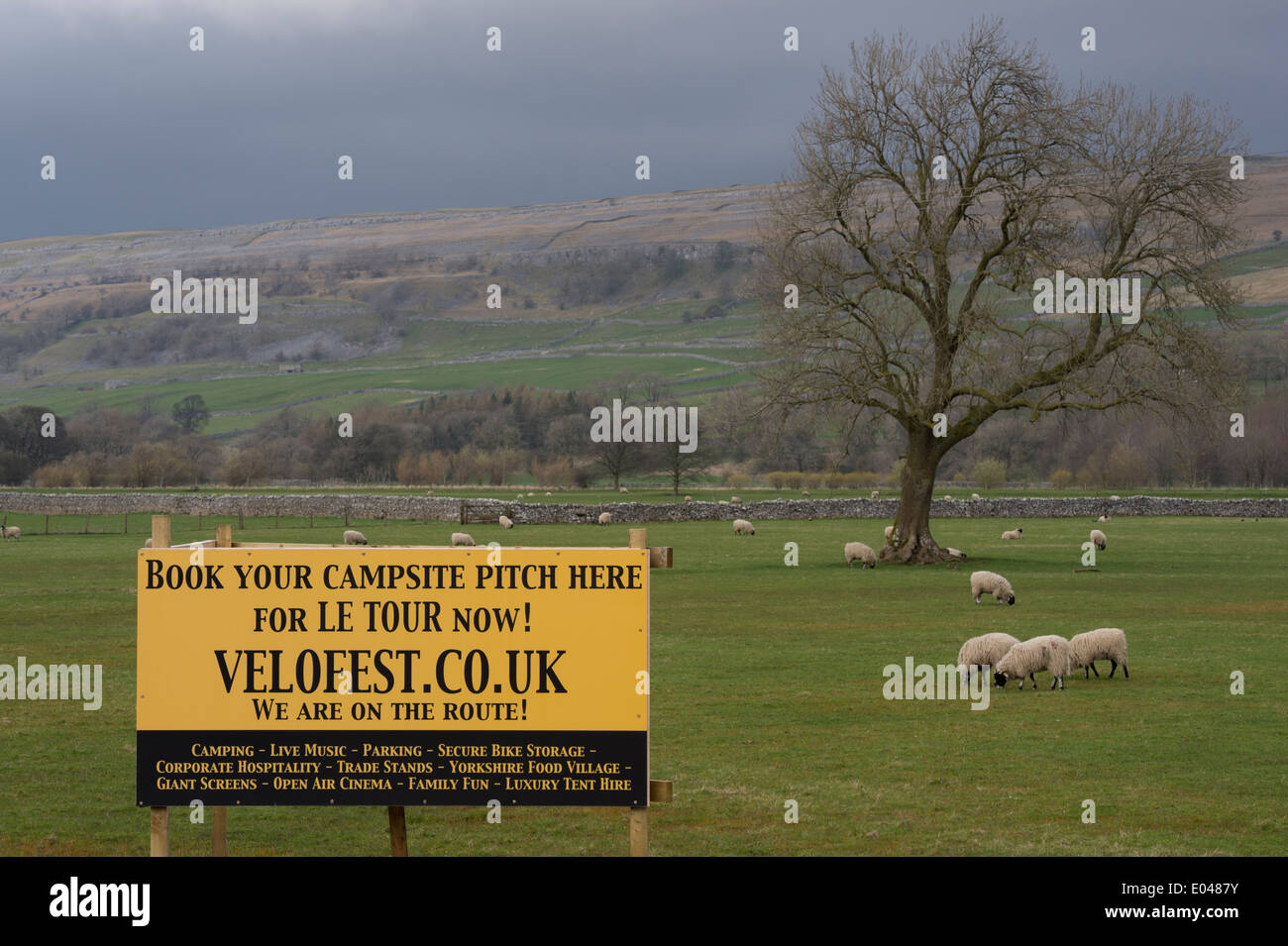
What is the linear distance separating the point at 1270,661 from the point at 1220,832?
12.0m

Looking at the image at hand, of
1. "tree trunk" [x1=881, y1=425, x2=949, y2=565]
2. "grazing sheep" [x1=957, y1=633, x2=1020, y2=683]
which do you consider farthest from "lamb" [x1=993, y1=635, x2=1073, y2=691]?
"tree trunk" [x1=881, y1=425, x2=949, y2=565]

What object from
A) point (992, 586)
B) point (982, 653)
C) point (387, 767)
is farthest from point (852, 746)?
point (992, 586)

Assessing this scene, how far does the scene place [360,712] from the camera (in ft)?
28.2

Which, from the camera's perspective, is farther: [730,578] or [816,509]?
[816,509]

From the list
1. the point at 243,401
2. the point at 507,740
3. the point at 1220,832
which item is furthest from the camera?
the point at 243,401

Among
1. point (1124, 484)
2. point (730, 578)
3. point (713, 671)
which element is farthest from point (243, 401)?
point (713, 671)

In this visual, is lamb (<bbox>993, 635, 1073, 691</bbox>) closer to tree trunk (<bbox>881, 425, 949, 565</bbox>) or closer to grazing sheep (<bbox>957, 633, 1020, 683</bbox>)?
grazing sheep (<bbox>957, 633, 1020, 683</bbox>)

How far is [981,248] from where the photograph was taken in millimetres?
44219

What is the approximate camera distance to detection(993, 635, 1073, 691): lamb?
1923cm

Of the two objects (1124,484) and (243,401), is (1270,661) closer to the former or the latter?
(1124,484)

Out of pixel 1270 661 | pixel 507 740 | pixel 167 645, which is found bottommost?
pixel 1270 661

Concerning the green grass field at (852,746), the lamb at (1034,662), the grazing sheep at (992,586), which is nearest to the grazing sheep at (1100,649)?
the green grass field at (852,746)

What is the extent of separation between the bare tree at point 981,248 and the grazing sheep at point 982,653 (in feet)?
74.1

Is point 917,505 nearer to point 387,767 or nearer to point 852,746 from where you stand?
point 852,746
